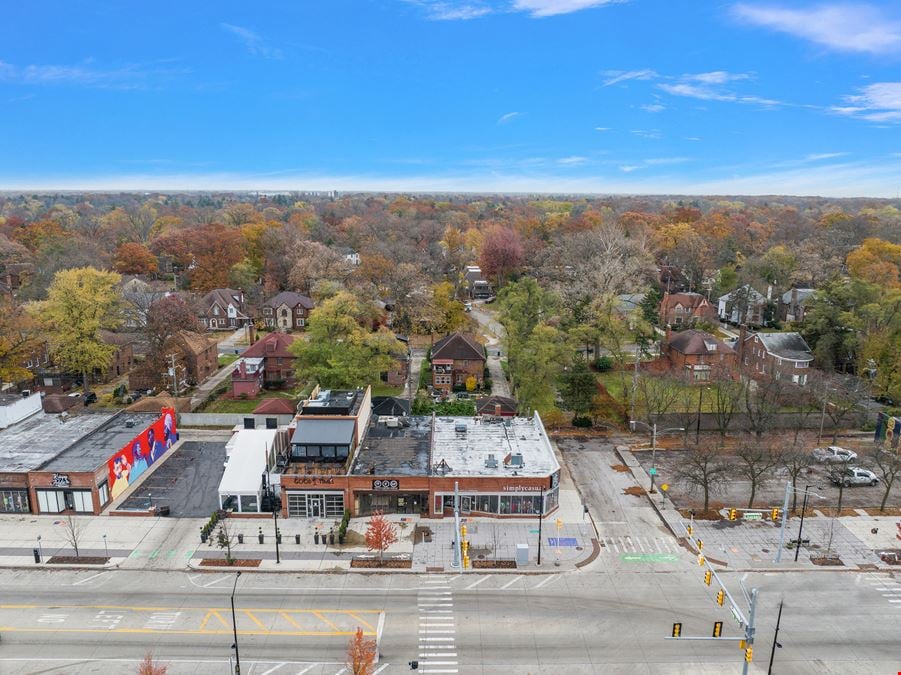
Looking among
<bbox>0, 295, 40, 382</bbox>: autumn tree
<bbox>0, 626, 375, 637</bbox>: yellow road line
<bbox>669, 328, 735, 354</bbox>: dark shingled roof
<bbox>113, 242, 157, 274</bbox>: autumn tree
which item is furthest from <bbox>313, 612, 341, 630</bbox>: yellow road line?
<bbox>113, 242, 157, 274</bbox>: autumn tree

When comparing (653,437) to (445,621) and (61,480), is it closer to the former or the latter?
(445,621)

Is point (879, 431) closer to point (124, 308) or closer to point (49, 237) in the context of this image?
point (124, 308)

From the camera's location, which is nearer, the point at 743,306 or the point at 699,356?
the point at 699,356

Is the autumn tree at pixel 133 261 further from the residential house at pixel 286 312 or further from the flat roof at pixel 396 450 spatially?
the flat roof at pixel 396 450

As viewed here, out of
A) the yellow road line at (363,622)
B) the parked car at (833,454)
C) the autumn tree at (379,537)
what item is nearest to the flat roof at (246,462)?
the autumn tree at (379,537)

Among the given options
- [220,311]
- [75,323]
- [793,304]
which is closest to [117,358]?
[75,323]
